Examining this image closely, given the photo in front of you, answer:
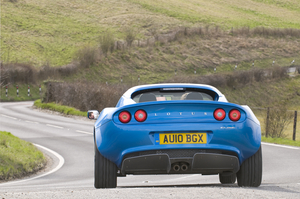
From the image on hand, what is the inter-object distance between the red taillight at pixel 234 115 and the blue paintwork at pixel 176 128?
0.12 feet

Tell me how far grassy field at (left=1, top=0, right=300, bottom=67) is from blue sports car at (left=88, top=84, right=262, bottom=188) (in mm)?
56110

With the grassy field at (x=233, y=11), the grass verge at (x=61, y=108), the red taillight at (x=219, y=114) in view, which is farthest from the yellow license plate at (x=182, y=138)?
the grassy field at (x=233, y=11)

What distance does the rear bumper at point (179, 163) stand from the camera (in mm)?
5012

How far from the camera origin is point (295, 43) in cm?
7319

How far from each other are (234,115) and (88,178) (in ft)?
18.8

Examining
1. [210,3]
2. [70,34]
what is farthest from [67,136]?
[210,3]

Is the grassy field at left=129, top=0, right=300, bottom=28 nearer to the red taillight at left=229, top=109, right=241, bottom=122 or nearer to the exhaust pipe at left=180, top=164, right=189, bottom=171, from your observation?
the red taillight at left=229, top=109, right=241, bottom=122

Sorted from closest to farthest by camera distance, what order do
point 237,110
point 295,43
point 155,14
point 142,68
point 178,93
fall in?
point 237,110 → point 178,93 → point 142,68 → point 295,43 → point 155,14

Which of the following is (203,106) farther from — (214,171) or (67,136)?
(67,136)

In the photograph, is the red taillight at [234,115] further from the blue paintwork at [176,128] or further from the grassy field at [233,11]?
the grassy field at [233,11]

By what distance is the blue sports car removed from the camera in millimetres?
4996

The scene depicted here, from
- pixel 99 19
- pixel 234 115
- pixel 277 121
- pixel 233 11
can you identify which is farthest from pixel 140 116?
pixel 233 11

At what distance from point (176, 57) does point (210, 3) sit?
49122 millimetres

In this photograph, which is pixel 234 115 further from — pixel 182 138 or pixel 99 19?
pixel 99 19
